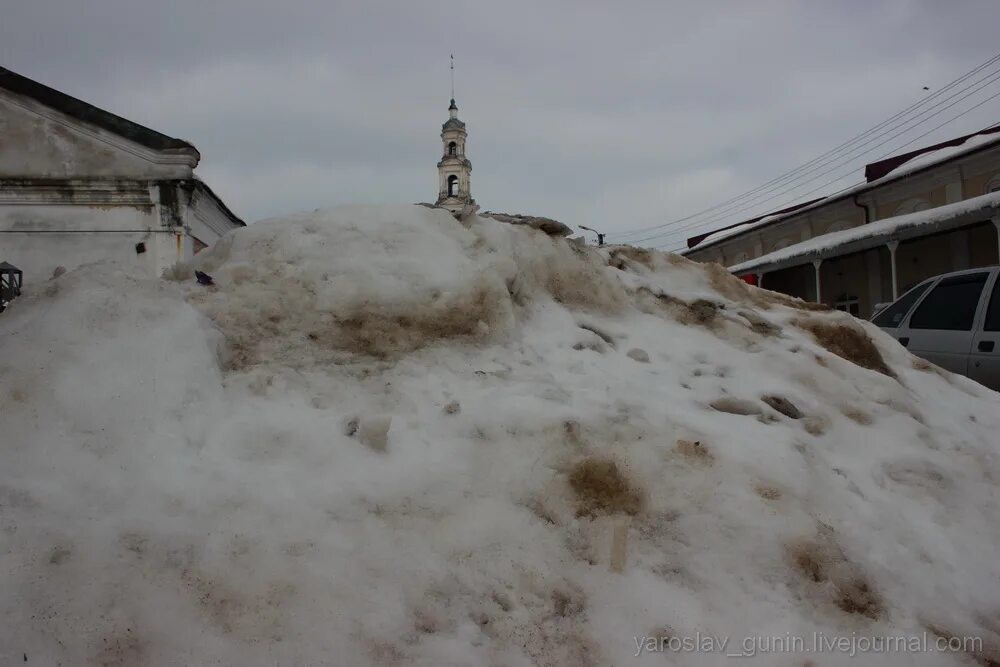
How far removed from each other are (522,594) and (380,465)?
69 cm

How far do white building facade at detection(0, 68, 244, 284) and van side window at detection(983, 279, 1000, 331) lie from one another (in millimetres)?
9689

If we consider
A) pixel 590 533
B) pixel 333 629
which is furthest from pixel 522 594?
pixel 333 629

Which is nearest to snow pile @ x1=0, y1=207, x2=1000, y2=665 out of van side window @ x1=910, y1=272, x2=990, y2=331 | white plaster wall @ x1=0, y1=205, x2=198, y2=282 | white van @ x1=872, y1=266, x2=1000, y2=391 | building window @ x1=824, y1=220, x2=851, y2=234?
white van @ x1=872, y1=266, x2=1000, y2=391

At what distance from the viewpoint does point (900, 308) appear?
665 centimetres

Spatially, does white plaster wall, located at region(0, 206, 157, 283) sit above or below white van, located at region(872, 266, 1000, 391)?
above

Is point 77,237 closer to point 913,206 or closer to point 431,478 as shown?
point 431,478

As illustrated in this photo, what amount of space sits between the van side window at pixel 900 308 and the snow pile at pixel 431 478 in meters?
3.64

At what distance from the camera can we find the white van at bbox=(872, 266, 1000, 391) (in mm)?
5516

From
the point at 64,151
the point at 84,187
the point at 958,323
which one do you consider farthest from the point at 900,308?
the point at 64,151

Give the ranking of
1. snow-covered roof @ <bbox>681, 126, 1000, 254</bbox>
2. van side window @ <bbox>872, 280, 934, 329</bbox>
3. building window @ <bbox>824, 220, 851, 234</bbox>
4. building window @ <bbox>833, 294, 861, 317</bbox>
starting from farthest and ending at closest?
building window @ <bbox>824, 220, 851, 234</bbox>, building window @ <bbox>833, 294, 861, 317</bbox>, snow-covered roof @ <bbox>681, 126, 1000, 254</bbox>, van side window @ <bbox>872, 280, 934, 329</bbox>

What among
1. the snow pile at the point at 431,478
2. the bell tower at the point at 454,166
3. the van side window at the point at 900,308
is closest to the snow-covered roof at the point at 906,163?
the van side window at the point at 900,308

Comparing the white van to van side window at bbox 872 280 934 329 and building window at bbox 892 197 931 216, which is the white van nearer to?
van side window at bbox 872 280 934 329

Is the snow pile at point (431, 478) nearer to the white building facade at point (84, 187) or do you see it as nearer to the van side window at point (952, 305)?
the van side window at point (952, 305)

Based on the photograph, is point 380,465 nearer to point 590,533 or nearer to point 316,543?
point 316,543
